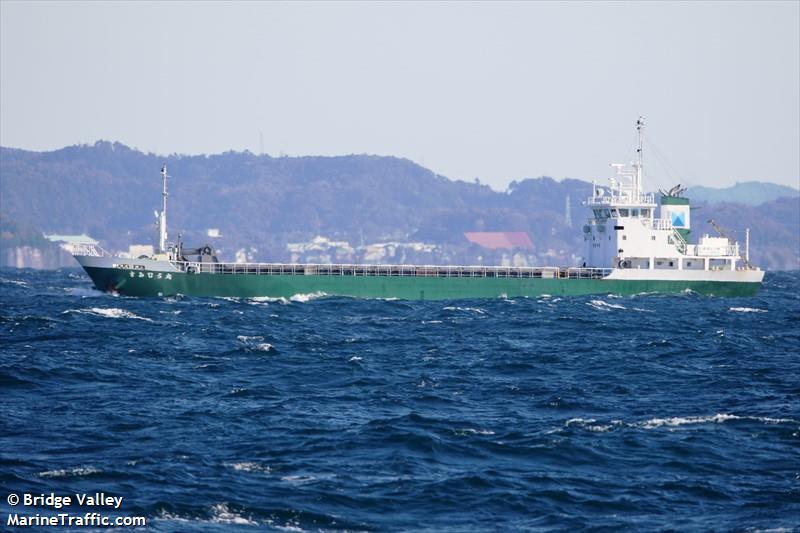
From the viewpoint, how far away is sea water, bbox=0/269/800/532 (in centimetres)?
2366

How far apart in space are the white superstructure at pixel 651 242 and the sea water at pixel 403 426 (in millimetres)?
25739

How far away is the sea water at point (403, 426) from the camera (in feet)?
77.6

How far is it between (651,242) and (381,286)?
60.3 ft

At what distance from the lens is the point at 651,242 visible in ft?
267

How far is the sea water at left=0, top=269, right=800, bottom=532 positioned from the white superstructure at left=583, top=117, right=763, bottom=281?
2574 cm

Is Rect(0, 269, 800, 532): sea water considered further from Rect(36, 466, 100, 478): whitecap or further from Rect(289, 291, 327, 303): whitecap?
Rect(289, 291, 327, 303): whitecap

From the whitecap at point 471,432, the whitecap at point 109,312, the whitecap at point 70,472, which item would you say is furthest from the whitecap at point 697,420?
the whitecap at point 109,312

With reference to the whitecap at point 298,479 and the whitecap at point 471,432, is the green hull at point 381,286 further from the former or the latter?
the whitecap at point 298,479

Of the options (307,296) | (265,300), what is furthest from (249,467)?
(307,296)

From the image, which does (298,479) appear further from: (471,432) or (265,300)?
(265,300)

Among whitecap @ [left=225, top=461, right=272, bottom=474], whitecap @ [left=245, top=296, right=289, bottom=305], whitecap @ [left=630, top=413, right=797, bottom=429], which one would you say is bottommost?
whitecap @ [left=225, top=461, right=272, bottom=474]

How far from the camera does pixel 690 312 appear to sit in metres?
68.8

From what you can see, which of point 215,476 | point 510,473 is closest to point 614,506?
point 510,473

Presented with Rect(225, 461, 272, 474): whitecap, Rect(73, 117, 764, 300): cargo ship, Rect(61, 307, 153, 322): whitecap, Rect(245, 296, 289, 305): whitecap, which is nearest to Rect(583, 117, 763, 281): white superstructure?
Rect(73, 117, 764, 300): cargo ship
